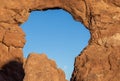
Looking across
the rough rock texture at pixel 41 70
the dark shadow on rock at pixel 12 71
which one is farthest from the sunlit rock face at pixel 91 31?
the rough rock texture at pixel 41 70

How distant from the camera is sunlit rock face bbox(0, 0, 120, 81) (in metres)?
25.2

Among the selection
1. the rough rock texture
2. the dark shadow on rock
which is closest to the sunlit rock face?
the dark shadow on rock

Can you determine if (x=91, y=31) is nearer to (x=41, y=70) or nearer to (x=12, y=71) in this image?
(x=12, y=71)

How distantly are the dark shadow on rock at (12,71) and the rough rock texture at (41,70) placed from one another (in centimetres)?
4532

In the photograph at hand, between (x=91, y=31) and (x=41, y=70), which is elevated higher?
(x=91, y=31)

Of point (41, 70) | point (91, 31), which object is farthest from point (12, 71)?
point (41, 70)

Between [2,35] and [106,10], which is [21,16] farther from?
[106,10]

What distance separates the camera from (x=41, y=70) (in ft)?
258

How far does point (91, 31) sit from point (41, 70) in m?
52.3

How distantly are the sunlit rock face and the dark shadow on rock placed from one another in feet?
1.25

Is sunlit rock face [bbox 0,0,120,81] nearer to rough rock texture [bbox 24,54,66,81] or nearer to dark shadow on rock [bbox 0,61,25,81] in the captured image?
dark shadow on rock [bbox 0,61,25,81]

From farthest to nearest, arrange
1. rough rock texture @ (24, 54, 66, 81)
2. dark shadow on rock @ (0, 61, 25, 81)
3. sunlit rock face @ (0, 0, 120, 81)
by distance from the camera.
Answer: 1. rough rock texture @ (24, 54, 66, 81)
2. dark shadow on rock @ (0, 61, 25, 81)
3. sunlit rock face @ (0, 0, 120, 81)

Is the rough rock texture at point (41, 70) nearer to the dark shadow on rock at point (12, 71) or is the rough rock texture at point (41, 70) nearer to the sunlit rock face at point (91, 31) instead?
the dark shadow on rock at point (12, 71)

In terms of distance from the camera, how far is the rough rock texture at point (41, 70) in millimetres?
76938
